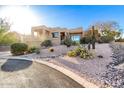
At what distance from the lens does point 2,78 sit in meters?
3.48

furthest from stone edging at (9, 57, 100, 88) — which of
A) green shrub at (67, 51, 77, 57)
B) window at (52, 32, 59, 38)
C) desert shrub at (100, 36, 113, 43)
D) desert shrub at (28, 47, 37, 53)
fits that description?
desert shrub at (100, 36, 113, 43)

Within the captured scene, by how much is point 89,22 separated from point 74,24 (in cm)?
27

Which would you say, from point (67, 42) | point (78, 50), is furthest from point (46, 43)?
point (78, 50)

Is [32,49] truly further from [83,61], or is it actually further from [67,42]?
[83,61]

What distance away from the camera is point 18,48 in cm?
357

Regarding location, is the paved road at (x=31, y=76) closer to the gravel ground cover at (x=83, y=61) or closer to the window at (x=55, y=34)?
the gravel ground cover at (x=83, y=61)

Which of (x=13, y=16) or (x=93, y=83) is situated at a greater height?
(x=13, y=16)

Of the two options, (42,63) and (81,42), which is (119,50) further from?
(42,63)

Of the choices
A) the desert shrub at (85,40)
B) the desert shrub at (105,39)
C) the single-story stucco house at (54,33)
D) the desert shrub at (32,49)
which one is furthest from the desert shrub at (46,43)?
the desert shrub at (105,39)

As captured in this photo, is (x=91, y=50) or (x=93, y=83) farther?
(x=91, y=50)

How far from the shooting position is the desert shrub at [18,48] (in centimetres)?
357

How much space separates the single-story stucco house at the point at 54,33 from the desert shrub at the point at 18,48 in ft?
0.83

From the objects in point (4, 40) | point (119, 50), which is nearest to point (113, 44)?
point (119, 50)

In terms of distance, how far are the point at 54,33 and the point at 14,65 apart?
0.91 metres
